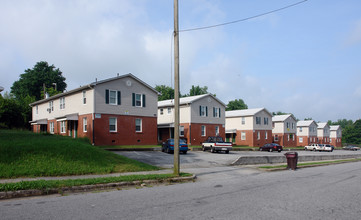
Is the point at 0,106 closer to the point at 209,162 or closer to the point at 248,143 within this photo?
the point at 209,162

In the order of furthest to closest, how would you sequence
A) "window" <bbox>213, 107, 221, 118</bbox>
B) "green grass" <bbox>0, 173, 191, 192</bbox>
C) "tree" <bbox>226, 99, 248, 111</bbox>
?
"tree" <bbox>226, 99, 248, 111</bbox>
"window" <bbox>213, 107, 221, 118</bbox>
"green grass" <bbox>0, 173, 191, 192</bbox>

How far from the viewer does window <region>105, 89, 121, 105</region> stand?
29.7m

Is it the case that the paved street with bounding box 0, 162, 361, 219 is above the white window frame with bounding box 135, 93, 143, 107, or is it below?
below

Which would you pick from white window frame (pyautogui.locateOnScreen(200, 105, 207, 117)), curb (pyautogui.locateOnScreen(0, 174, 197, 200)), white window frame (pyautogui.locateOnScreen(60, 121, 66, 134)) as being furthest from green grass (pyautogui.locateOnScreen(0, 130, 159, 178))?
white window frame (pyautogui.locateOnScreen(200, 105, 207, 117))

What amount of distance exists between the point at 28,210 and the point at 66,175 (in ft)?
18.1

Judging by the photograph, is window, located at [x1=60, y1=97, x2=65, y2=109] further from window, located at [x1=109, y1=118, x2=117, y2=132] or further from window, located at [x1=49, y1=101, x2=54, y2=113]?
window, located at [x1=109, y1=118, x2=117, y2=132]

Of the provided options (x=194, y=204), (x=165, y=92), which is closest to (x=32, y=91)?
(x=165, y=92)

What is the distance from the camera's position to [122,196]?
29.4 feet

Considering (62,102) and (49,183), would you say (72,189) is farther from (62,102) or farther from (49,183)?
(62,102)

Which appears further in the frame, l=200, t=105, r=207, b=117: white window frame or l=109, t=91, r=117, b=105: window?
l=200, t=105, r=207, b=117: white window frame

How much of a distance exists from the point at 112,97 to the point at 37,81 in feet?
158

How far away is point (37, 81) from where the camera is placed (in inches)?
2756

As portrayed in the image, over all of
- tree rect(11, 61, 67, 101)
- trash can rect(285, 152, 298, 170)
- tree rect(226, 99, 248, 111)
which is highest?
tree rect(11, 61, 67, 101)

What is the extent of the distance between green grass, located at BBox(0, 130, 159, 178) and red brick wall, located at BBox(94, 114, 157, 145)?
42.5 feet
